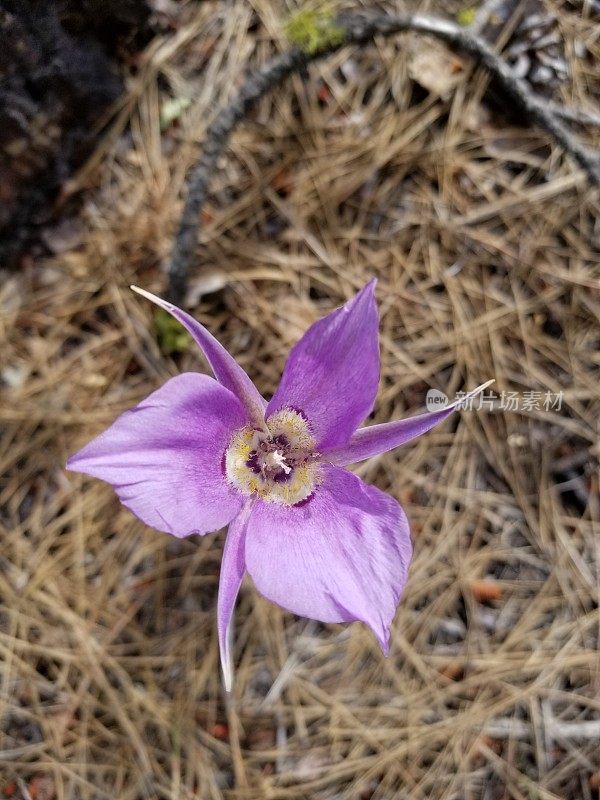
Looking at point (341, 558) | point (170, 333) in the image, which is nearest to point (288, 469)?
point (341, 558)

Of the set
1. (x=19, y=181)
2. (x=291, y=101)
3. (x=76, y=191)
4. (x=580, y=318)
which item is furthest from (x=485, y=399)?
(x=19, y=181)

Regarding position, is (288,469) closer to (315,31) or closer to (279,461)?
(279,461)

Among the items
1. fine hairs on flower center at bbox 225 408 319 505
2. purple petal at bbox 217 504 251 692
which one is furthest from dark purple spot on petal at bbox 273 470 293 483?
purple petal at bbox 217 504 251 692

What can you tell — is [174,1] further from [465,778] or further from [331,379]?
[465,778]

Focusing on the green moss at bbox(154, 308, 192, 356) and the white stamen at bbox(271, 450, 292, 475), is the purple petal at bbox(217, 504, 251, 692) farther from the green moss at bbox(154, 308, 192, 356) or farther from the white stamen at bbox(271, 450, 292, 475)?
the green moss at bbox(154, 308, 192, 356)

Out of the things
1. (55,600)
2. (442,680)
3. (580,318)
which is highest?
(55,600)

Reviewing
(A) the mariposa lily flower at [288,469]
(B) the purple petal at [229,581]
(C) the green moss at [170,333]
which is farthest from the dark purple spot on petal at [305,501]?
(C) the green moss at [170,333]

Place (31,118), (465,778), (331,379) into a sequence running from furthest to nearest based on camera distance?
(465,778) → (31,118) → (331,379)
